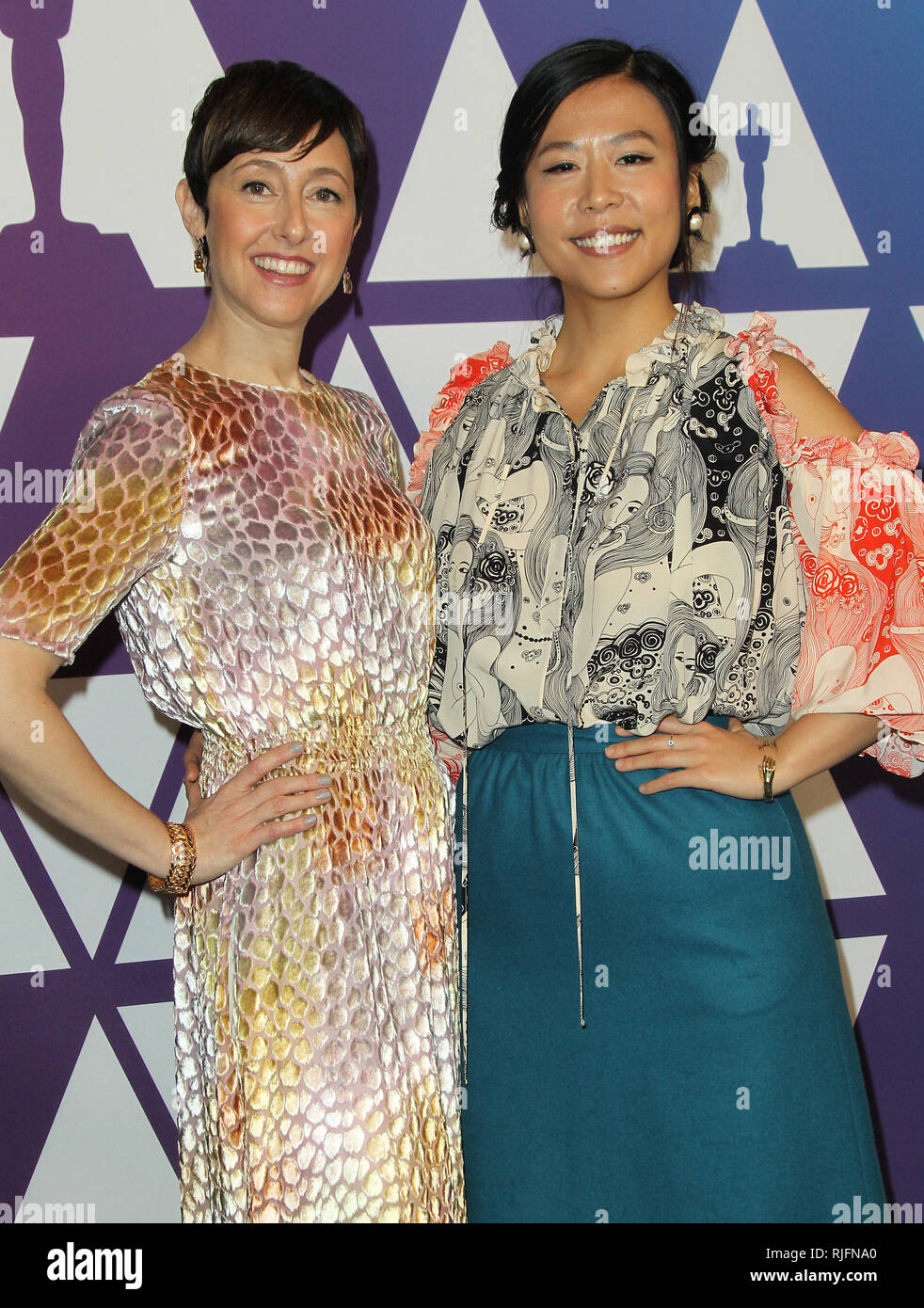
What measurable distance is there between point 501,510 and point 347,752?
1.42 feet

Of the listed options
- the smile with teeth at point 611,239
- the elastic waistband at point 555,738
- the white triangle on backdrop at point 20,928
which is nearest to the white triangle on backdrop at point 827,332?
the smile with teeth at point 611,239

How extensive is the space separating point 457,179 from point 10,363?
854mm

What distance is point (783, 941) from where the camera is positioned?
1807 millimetres

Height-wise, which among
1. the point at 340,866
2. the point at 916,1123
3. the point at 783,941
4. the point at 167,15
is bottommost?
the point at 916,1123

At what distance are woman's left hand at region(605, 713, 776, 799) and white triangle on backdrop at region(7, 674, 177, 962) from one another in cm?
99

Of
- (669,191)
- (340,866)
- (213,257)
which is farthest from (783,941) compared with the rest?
(213,257)

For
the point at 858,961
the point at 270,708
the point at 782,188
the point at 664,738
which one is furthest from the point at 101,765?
the point at 782,188

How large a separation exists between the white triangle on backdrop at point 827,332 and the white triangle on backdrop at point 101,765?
1329 millimetres

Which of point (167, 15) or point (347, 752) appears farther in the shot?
point (167, 15)

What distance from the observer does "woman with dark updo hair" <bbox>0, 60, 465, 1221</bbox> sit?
164 centimetres

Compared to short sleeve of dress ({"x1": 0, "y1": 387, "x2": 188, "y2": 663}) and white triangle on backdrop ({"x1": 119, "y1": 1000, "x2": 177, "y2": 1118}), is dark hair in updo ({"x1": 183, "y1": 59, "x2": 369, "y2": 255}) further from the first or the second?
white triangle on backdrop ({"x1": 119, "y1": 1000, "x2": 177, "y2": 1118})

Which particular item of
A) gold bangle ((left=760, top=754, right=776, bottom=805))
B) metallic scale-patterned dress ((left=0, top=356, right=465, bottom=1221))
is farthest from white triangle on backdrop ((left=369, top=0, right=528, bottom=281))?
gold bangle ((left=760, top=754, right=776, bottom=805))

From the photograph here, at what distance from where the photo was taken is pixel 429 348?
2.48 m

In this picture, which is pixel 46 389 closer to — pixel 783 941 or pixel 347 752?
pixel 347 752
